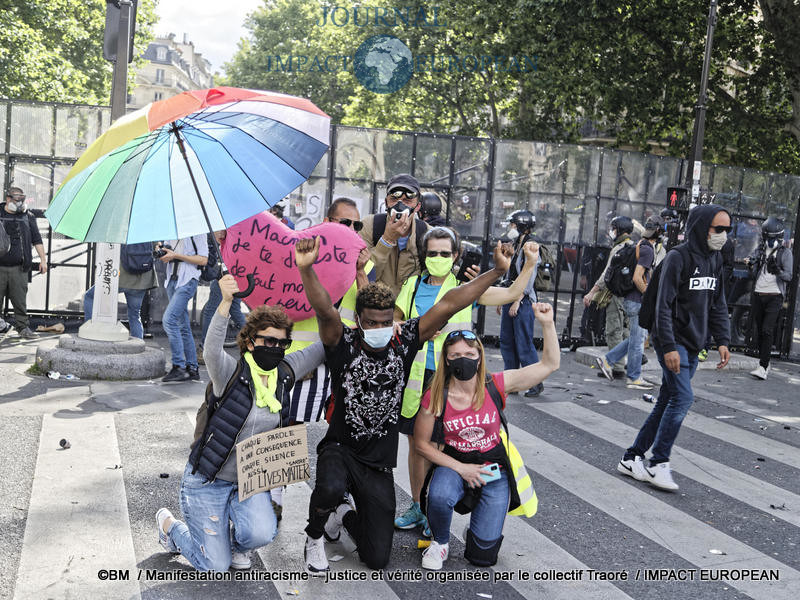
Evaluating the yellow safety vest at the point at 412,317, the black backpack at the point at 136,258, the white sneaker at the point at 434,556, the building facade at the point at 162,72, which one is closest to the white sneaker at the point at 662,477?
the yellow safety vest at the point at 412,317

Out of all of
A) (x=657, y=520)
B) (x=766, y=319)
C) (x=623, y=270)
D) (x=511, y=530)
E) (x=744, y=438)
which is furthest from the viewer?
(x=766, y=319)

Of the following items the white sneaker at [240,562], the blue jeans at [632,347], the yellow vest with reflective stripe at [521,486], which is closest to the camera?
the white sneaker at [240,562]

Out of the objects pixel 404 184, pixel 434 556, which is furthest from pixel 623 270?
pixel 434 556

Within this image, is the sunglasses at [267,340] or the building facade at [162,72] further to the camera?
the building facade at [162,72]

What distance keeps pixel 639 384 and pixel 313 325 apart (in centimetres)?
595

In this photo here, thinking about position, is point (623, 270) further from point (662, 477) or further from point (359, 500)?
point (359, 500)

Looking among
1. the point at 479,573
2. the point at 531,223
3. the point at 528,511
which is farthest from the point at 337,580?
the point at 531,223

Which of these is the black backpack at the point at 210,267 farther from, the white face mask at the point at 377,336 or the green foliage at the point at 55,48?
the green foliage at the point at 55,48

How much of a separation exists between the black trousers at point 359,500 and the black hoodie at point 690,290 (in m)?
2.48

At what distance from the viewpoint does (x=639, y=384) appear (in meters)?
9.54

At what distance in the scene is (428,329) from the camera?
434 centimetres

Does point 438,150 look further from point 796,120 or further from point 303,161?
point 796,120

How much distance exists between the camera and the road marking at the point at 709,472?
19.0 feet

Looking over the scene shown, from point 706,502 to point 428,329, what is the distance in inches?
104
